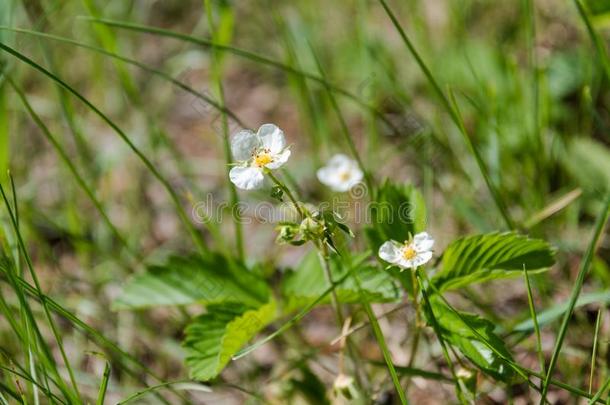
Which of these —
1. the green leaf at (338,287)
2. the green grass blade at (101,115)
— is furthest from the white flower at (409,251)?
the green grass blade at (101,115)

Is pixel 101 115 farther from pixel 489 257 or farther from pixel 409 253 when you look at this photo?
pixel 489 257

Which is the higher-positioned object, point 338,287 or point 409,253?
point 409,253

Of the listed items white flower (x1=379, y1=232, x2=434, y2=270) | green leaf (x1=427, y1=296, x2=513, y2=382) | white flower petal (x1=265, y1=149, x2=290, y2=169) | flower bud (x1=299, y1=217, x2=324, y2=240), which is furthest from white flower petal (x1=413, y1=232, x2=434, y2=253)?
white flower petal (x1=265, y1=149, x2=290, y2=169)

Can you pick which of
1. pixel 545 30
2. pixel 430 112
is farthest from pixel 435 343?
pixel 545 30

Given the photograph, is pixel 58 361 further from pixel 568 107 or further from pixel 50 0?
pixel 568 107

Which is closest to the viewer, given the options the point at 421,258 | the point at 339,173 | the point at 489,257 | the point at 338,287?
the point at 421,258

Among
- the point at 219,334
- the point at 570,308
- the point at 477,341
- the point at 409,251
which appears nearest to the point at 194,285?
the point at 219,334

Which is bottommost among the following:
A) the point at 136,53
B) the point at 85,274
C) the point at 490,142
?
the point at 85,274
